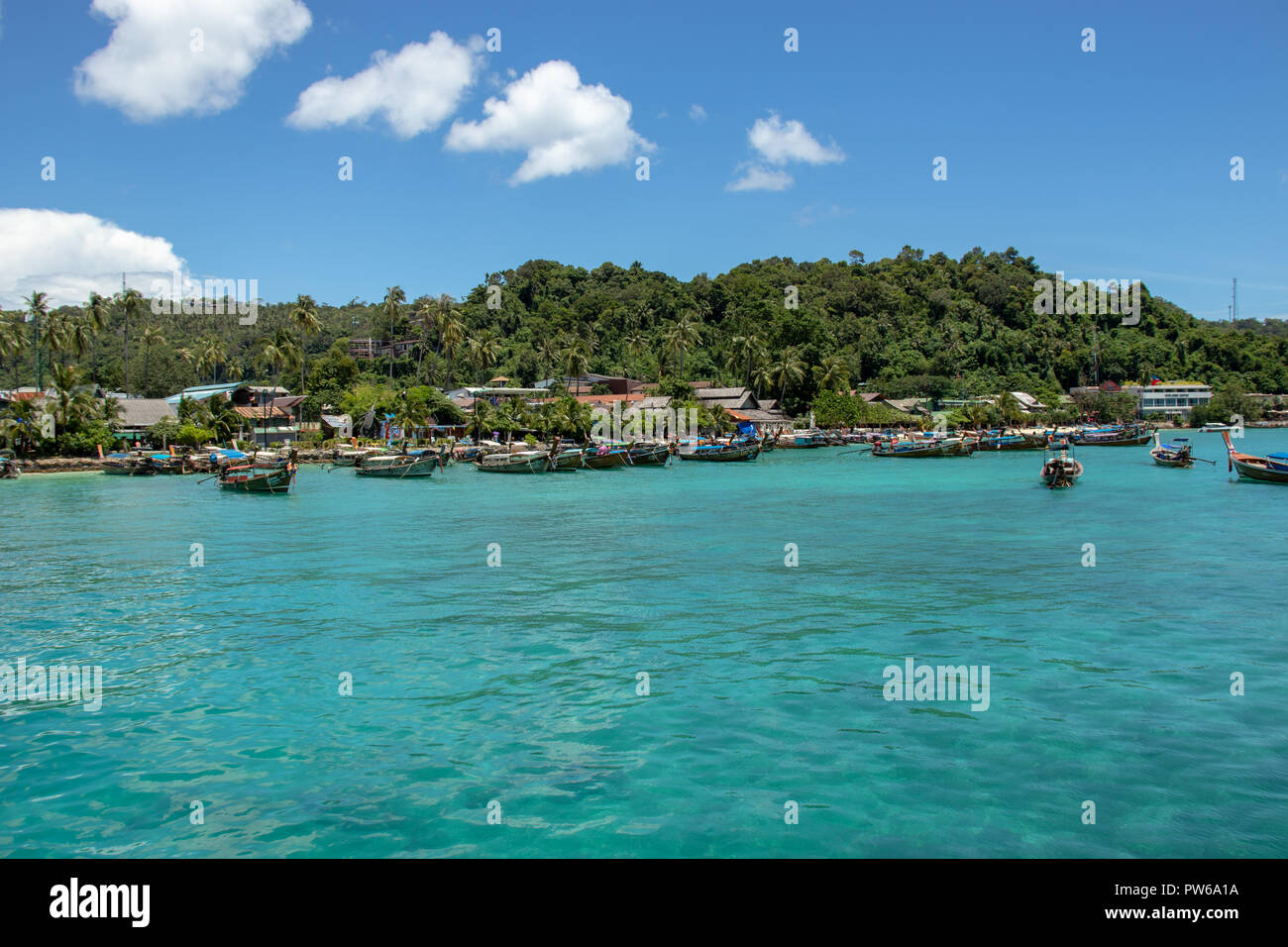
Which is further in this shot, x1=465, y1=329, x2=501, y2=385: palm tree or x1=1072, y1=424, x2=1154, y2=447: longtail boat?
x1=465, y1=329, x2=501, y2=385: palm tree

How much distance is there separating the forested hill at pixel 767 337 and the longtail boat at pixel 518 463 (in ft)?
106

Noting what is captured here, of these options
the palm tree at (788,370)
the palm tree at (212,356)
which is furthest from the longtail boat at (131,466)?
the palm tree at (788,370)

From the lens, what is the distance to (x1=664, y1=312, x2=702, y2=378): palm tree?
11188cm

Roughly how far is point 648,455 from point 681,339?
40.8 m

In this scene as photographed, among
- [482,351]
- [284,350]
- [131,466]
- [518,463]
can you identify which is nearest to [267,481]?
[518,463]

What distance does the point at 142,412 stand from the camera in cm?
8481

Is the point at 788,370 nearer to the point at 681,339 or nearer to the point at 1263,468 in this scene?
the point at 681,339

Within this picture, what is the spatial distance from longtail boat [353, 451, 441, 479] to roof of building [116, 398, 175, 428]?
28.5m

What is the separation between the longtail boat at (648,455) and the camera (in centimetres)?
7388

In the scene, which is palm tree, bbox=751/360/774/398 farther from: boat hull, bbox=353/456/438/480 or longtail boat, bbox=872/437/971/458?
boat hull, bbox=353/456/438/480

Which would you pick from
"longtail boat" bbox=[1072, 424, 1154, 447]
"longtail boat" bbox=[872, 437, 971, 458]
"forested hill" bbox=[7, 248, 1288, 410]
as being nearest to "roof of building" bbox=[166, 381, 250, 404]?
"forested hill" bbox=[7, 248, 1288, 410]

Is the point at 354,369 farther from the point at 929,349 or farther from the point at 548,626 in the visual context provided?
the point at 548,626

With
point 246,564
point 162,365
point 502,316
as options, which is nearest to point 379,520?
point 246,564

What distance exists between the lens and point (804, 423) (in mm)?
111562
